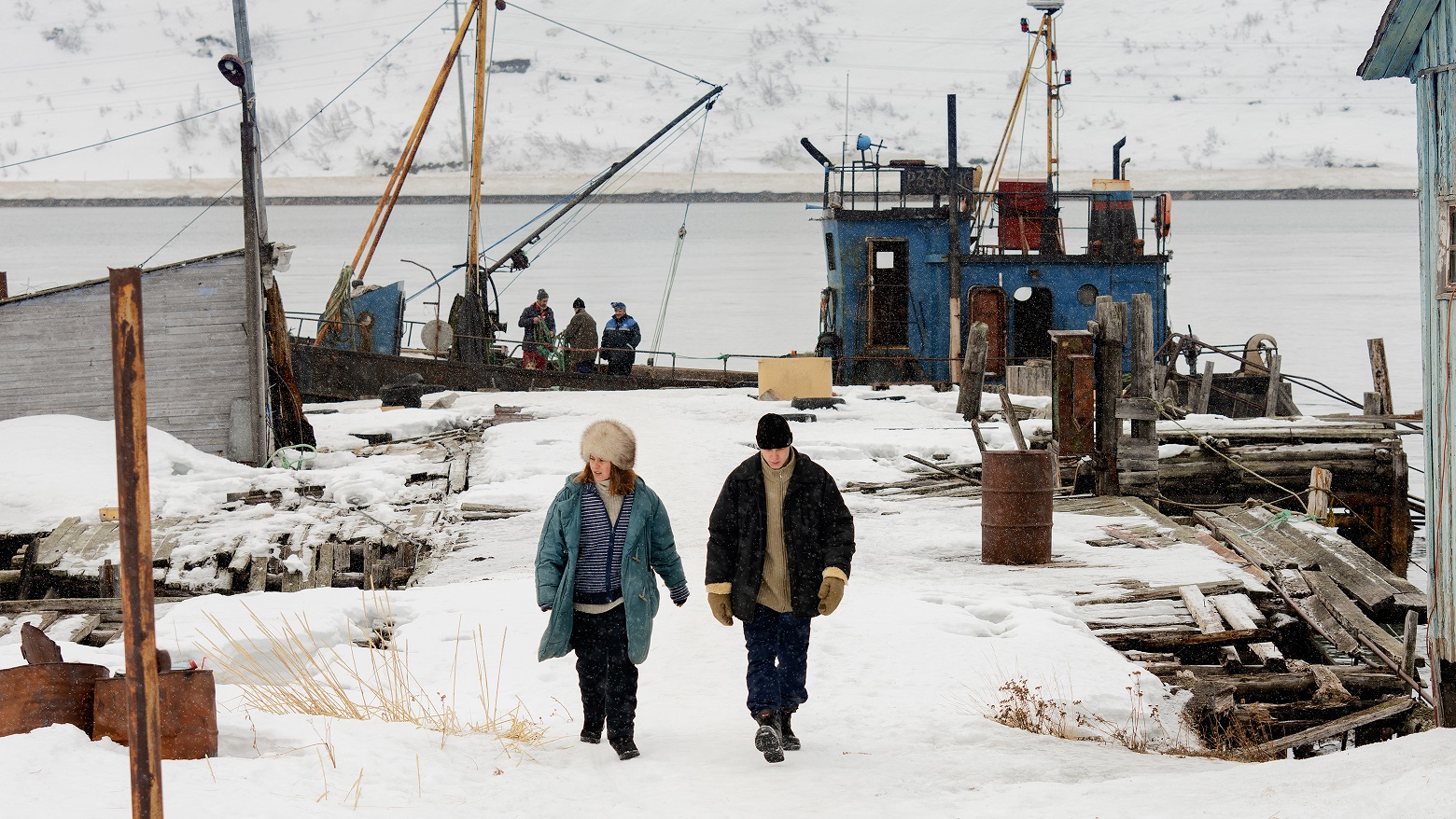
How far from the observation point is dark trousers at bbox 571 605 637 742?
611 centimetres

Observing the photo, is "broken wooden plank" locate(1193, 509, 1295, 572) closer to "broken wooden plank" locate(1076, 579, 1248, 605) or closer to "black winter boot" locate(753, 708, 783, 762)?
"broken wooden plank" locate(1076, 579, 1248, 605)

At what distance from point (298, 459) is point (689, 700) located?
9419 mm

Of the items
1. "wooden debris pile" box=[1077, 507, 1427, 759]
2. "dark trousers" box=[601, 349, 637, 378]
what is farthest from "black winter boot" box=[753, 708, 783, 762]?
"dark trousers" box=[601, 349, 637, 378]

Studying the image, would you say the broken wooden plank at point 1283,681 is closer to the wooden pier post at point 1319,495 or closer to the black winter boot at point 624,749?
the black winter boot at point 624,749

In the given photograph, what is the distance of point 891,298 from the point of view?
25.7 meters

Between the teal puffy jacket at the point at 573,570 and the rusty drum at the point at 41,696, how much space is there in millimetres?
1779

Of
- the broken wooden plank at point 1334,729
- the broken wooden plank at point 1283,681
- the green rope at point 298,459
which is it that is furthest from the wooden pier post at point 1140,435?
the green rope at point 298,459

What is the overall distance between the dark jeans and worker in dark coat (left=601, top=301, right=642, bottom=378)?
61.2ft

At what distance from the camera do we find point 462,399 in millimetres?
21547

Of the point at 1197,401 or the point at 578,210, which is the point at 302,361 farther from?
the point at 578,210

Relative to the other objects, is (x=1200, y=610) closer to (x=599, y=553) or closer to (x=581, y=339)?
(x=599, y=553)

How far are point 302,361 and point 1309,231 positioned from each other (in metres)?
120

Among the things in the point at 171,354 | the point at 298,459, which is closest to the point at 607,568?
the point at 298,459

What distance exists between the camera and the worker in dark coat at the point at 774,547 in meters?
6.24
